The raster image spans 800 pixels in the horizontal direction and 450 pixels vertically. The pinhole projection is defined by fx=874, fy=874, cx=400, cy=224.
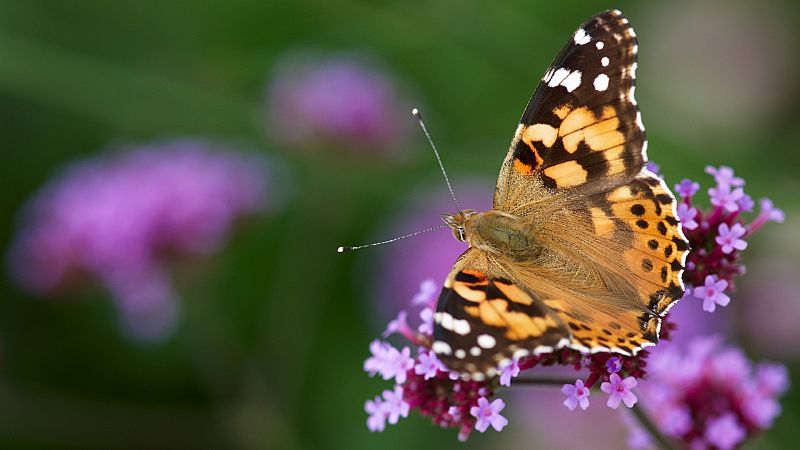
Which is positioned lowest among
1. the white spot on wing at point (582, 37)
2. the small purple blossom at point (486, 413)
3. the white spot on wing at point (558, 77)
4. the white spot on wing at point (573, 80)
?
the small purple blossom at point (486, 413)

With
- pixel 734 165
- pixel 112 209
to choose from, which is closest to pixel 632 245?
pixel 734 165

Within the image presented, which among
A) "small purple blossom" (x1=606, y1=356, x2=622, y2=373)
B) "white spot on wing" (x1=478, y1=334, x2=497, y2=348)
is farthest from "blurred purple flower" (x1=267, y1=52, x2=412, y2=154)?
"white spot on wing" (x1=478, y1=334, x2=497, y2=348)

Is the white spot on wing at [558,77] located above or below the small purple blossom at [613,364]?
above

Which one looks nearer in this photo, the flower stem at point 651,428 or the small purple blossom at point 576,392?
the small purple blossom at point 576,392

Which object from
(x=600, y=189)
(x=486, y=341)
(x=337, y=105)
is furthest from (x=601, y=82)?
(x=337, y=105)

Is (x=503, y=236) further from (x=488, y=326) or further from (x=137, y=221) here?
(x=137, y=221)

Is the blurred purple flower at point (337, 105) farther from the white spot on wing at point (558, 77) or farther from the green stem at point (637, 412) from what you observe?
the green stem at point (637, 412)

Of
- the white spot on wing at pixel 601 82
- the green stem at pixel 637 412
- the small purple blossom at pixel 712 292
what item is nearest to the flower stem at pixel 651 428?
the green stem at pixel 637 412
